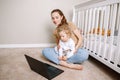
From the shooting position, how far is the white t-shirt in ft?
5.02

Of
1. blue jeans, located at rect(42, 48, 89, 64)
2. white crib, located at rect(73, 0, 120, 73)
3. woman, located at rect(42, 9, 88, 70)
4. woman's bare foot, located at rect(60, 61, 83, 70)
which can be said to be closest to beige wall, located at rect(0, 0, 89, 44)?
white crib, located at rect(73, 0, 120, 73)

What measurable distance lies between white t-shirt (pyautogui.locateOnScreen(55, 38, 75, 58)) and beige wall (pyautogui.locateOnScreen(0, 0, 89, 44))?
897 mm

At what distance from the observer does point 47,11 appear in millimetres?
2354

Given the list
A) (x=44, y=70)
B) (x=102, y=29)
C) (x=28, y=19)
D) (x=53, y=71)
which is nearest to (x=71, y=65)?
(x=53, y=71)

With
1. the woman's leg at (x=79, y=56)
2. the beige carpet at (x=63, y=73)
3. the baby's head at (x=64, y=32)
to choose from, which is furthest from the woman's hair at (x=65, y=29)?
the beige carpet at (x=63, y=73)

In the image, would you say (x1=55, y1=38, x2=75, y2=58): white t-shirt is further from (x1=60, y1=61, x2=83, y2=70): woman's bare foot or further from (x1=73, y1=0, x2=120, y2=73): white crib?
(x1=73, y1=0, x2=120, y2=73): white crib

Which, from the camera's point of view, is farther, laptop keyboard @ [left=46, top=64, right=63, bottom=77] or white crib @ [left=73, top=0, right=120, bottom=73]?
laptop keyboard @ [left=46, top=64, right=63, bottom=77]

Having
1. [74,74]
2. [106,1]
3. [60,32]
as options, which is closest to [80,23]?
[60,32]

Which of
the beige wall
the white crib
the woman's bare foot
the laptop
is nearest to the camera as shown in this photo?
the white crib

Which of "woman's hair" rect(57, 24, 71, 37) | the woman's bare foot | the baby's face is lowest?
the woman's bare foot

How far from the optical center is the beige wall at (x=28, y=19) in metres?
2.26

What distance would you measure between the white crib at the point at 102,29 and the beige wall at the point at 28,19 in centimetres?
55

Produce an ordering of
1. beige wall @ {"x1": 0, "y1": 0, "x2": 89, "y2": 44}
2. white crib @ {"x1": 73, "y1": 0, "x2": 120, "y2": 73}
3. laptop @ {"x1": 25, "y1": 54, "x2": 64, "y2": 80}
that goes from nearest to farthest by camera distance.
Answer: white crib @ {"x1": 73, "y1": 0, "x2": 120, "y2": 73}
laptop @ {"x1": 25, "y1": 54, "x2": 64, "y2": 80}
beige wall @ {"x1": 0, "y1": 0, "x2": 89, "y2": 44}

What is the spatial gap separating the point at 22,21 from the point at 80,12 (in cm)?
99
